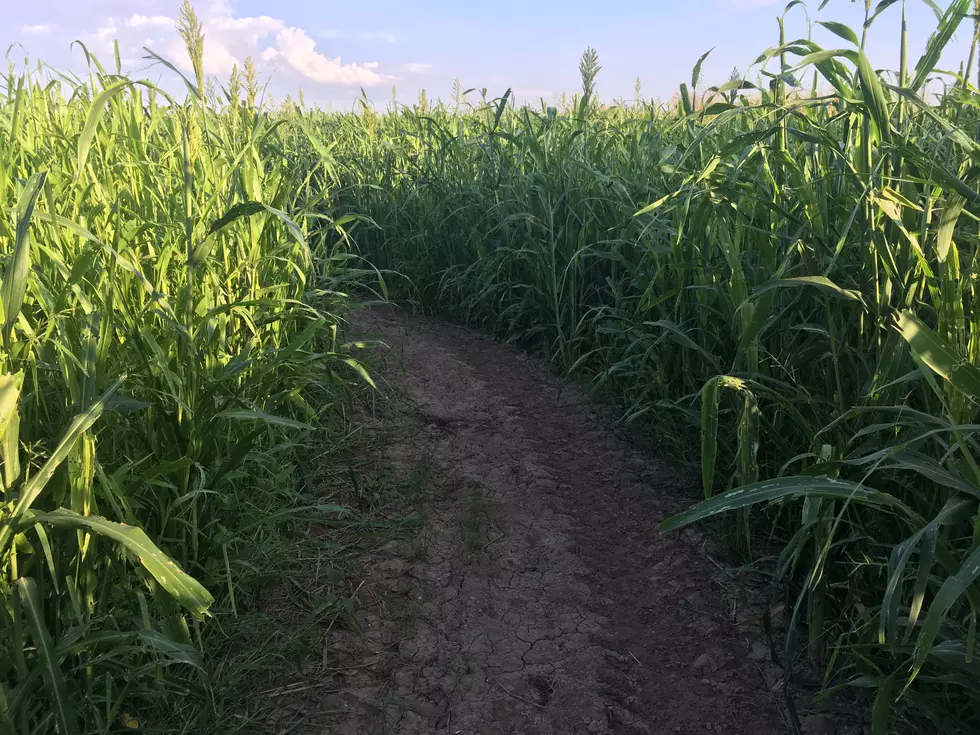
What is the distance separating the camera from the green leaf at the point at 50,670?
3.45 ft

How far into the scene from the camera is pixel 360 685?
1.51 m

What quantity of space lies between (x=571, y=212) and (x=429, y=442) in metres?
1.18

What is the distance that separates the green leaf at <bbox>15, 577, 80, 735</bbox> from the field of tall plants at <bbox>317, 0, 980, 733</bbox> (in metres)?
0.93

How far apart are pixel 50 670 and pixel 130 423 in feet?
1.95

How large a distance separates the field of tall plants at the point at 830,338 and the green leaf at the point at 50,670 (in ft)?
3.05

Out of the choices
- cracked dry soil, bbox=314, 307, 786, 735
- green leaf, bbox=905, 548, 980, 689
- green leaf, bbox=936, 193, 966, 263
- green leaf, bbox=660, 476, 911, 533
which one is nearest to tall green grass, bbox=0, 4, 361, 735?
cracked dry soil, bbox=314, 307, 786, 735

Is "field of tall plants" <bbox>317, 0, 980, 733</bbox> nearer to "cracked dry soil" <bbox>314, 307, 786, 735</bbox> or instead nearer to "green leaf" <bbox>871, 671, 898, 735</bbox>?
"green leaf" <bbox>871, 671, 898, 735</bbox>

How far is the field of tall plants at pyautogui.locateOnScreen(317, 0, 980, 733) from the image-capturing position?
46.3 inches

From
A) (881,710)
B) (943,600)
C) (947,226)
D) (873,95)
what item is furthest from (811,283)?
(881,710)

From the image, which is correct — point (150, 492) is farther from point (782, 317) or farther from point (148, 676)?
point (782, 317)

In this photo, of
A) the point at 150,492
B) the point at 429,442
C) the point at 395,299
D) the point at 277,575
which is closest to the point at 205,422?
the point at 150,492

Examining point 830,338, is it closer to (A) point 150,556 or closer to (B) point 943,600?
(B) point 943,600

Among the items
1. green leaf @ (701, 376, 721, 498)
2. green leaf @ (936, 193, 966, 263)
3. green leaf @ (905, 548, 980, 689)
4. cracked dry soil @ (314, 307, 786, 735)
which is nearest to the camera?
green leaf @ (905, 548, 980, 689)

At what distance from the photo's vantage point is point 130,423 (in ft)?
5.05
